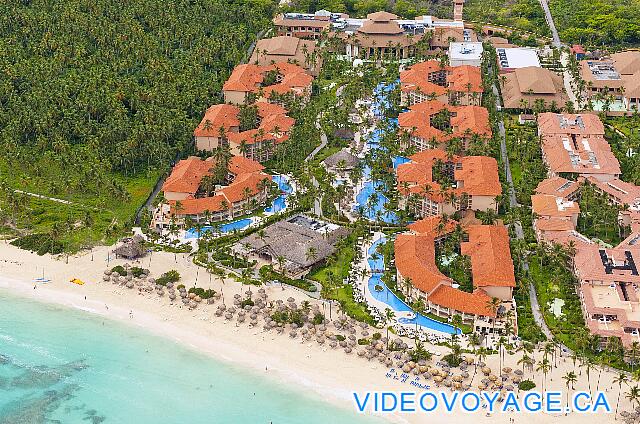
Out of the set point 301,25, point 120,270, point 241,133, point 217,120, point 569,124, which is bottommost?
point 120,270

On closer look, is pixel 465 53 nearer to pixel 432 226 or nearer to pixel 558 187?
pixel 558 187

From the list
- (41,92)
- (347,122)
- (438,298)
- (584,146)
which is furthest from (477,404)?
(41,92)

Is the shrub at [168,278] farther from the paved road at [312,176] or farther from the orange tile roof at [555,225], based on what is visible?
the orange tile roof at [555,225]

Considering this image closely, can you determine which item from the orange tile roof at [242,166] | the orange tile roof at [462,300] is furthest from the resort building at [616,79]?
the orange tile roof at [462,300]

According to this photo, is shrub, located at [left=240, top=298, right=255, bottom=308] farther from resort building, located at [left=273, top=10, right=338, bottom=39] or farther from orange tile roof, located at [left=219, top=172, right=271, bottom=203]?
resort building, located at [left=273, top=10, right=338, bottom=39]

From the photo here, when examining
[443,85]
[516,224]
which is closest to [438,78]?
[443,85]

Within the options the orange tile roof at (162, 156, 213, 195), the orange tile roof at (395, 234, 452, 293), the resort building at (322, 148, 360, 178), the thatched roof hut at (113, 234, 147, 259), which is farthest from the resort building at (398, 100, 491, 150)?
the thatched roof hut at (113, 234, 147, 259)

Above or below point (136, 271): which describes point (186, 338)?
below
